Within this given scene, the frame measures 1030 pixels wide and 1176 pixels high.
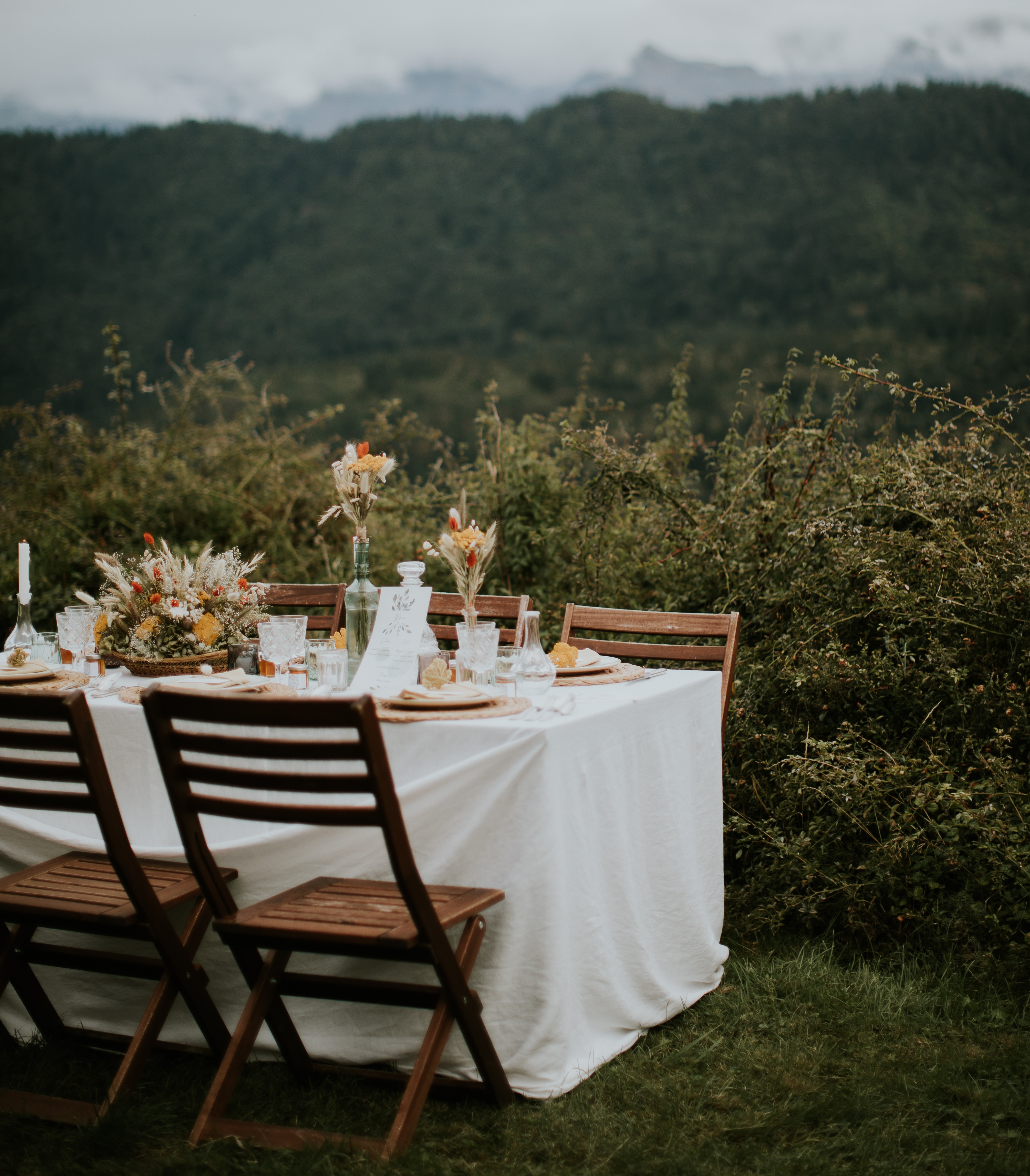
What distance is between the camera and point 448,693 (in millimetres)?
2602

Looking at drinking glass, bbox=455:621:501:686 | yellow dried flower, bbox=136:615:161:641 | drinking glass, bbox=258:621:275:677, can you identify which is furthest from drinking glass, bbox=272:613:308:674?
drinking glass, bbox=455:621:501:686

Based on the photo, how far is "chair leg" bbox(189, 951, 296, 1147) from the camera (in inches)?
88.2

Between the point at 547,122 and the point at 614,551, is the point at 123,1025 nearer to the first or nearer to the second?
the point at 614,551

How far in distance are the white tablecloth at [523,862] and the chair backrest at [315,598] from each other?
1.32 m

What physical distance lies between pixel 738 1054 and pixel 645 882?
1.57 ft

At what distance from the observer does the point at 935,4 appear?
1018 cm

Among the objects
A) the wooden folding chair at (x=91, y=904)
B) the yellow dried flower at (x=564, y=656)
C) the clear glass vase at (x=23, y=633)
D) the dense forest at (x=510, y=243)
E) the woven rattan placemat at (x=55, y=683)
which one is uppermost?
the dense forest at (x=510, y=243)

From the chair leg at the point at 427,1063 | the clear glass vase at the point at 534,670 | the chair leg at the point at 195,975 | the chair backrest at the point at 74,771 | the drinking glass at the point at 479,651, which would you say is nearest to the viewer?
the chair leg at the point at 427,1063

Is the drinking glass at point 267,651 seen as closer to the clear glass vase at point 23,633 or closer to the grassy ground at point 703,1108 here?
the clear glass vase at point 23,633

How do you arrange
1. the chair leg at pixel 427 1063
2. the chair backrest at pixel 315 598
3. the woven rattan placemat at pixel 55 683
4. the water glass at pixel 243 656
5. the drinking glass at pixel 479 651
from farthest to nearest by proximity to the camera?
1. the chair backrest at pixel 315 598
2. the water glass at pixel 243 656
3. the woven rattan placemat at pixel 55 683
4. the drinking glass at pixel 479 651
5. the chair leg at pixel 427 1063

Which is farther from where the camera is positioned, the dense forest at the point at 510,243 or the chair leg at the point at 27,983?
the dense forest at the point at 510,243

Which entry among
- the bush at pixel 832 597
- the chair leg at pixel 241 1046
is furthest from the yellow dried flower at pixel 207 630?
the bush at pixel 832 597

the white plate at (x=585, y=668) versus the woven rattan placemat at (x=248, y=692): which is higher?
the white plate at (x=585, y=668)

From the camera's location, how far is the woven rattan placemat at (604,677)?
9.49ft
